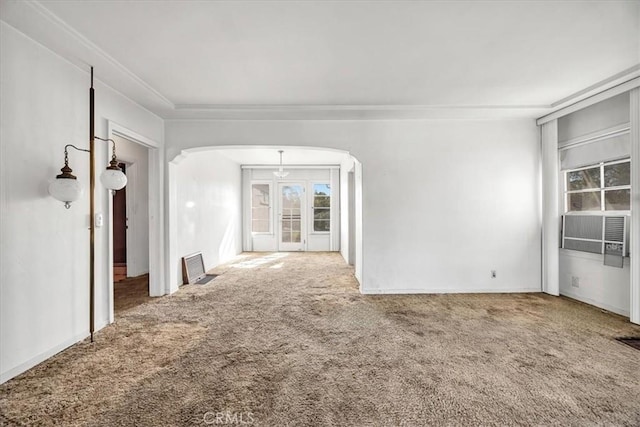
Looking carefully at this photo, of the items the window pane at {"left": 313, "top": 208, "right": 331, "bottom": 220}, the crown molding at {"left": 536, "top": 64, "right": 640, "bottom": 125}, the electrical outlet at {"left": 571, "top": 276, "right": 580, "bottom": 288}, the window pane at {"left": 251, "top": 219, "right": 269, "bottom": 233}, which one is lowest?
the electrical outlet at {"left": 571, "top": 276, "right": 580, "bottom": 288}

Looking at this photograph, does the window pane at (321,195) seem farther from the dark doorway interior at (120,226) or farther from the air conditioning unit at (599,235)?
the air conditioning unit at (599,235)

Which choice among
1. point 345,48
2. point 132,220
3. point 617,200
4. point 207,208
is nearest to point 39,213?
point 345,48

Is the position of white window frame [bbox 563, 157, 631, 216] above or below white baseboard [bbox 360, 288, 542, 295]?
above

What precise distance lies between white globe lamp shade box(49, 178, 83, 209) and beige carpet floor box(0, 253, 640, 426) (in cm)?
133

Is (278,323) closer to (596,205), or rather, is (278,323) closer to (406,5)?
(406,5)

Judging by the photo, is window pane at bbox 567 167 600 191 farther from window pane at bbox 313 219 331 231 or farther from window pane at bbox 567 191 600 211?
window pane at bbox 313 219 331 231

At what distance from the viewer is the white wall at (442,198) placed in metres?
4.42

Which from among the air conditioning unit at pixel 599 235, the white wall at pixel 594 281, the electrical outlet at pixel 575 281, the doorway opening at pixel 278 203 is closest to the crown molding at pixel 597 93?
the air conditioning unit at pixel 599 235

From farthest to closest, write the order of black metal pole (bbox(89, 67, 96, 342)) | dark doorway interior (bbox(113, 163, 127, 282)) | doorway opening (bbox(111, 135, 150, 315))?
dark doorway interior (bbox(113, 163, 127, 282))
doorway opening (bbox(111, 135, 150, 315))
black metal pole (bbox(89, 67, 96, 342))

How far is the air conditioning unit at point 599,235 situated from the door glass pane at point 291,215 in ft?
19.9

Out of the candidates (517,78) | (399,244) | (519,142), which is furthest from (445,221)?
(517,78)

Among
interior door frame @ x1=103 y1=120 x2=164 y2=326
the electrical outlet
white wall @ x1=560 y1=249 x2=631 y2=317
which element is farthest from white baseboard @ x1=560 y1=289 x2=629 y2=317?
interior door frame @ x1=103 y1=120 x2=164 y2=326

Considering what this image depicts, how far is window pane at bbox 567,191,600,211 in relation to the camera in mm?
3838

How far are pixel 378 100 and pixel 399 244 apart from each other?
2.03m
